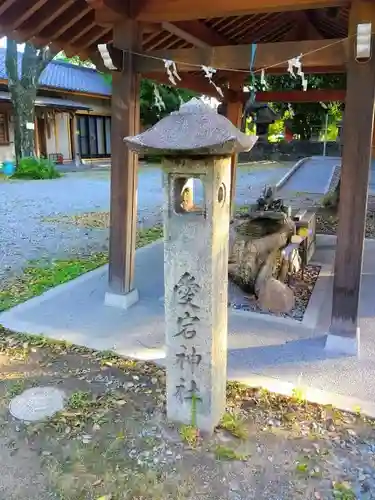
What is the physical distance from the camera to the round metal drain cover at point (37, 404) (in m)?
2.86

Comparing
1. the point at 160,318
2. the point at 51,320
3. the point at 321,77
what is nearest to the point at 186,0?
the point at 160,318

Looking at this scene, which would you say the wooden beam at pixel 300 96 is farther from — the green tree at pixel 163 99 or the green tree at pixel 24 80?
the green tree at pixel 163 99

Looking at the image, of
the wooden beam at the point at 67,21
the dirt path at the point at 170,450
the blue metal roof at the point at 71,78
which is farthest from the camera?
the blue metal roof at the point at 71,78

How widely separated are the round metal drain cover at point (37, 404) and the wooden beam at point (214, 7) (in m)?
3.19

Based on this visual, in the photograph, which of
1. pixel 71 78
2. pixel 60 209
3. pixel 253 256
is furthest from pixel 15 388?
pixel 71 78

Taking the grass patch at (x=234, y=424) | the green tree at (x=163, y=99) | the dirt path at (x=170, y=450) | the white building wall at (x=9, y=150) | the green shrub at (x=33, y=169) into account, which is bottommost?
the dirt path at (x=170, y=450)

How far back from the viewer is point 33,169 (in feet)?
53.1

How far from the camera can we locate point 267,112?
9.23 metres

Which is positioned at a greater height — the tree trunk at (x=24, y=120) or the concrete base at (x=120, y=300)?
the tree trunk at (x=24, y=120)

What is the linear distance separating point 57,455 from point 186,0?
3.56 metres

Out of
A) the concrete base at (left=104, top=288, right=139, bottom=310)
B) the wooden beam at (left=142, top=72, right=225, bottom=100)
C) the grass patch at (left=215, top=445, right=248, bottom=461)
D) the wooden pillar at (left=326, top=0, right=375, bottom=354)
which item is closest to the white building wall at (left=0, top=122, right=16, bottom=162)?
the wooden beam at (left=142, top=72, right=225, bottom=100)

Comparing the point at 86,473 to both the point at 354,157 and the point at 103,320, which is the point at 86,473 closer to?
the point at 103,320

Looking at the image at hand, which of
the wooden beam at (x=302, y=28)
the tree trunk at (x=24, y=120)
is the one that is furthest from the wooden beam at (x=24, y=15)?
A: the tree trunk at (x=24, y=120)

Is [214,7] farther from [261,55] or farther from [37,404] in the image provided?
[37,404]
